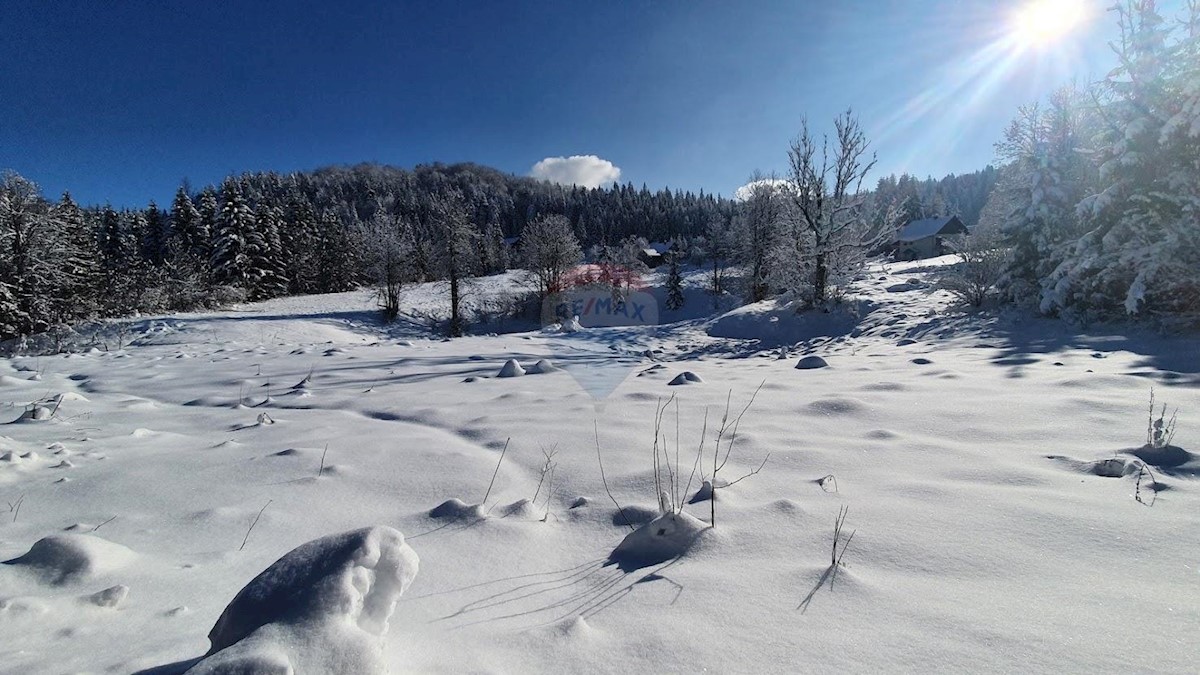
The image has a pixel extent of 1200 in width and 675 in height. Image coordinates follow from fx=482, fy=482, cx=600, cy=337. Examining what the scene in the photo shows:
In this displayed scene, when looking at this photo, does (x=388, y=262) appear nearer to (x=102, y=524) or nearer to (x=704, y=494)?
(x=102, y=524)

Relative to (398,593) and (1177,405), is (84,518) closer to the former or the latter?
(398,593)

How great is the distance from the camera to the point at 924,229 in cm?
5228

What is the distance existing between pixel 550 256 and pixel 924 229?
4323 cm

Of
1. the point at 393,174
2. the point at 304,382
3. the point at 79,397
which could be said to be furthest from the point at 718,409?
the point at 393,174

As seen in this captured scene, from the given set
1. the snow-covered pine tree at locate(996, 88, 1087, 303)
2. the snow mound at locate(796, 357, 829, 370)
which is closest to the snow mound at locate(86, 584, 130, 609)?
the snow mound at locate(796, 357, 829, 370)

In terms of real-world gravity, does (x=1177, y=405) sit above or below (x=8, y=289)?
below

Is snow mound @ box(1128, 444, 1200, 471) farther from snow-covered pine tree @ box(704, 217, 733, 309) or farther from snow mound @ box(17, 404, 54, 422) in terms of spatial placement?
snow-covered pine tree @ box(704, 217, 733, 309)

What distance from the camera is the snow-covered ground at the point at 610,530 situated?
124cm

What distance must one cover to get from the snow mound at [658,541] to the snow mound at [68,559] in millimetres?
1799

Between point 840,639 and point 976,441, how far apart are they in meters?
2.30

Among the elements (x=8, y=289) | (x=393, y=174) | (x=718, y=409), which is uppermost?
(x=393, y=174)

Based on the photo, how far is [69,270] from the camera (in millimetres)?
22094

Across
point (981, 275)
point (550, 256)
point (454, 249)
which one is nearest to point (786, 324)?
point (981, 275)

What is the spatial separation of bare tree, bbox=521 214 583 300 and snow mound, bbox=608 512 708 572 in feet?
105
